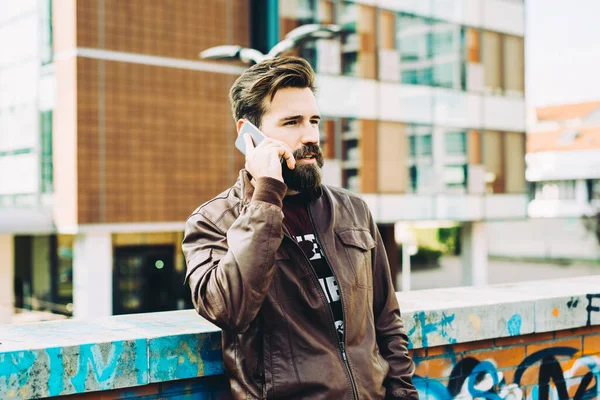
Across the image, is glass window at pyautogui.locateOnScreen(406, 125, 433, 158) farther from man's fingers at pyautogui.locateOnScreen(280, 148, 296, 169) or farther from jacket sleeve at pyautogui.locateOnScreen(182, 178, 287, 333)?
jacket sleeve at pyautogui.locateOnScreen(182, 178, 287, 333)

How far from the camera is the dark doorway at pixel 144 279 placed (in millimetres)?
20672

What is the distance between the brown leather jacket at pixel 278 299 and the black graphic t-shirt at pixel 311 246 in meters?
0.03

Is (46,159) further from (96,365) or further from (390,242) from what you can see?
(96,365)

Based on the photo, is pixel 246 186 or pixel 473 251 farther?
pixel 473 251

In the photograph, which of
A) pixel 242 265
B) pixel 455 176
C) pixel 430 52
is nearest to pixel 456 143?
pixel 455 176

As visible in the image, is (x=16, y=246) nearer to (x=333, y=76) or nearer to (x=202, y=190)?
(x=202, y=190)

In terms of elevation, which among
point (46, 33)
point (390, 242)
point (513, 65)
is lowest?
point (390, 242)

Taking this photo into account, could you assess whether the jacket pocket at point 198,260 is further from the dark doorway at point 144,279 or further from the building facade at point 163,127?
the dark doorway at point 144,279

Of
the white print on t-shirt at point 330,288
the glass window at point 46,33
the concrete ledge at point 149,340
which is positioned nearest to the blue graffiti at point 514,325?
the concrete ledge at point 149,340

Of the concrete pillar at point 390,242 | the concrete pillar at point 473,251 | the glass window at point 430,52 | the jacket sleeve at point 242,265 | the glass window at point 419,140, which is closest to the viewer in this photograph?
the jacket sleeve at point 242,265

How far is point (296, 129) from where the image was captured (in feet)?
8.23

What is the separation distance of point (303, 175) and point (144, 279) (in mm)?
20001

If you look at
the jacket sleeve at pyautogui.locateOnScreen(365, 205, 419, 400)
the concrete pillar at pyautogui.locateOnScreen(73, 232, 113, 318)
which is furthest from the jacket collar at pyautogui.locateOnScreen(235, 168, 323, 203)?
the concrete pillar at pyautogui.locateOnScreen(73, 232, 113, 318)

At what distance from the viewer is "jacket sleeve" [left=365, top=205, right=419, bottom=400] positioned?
256 cm
